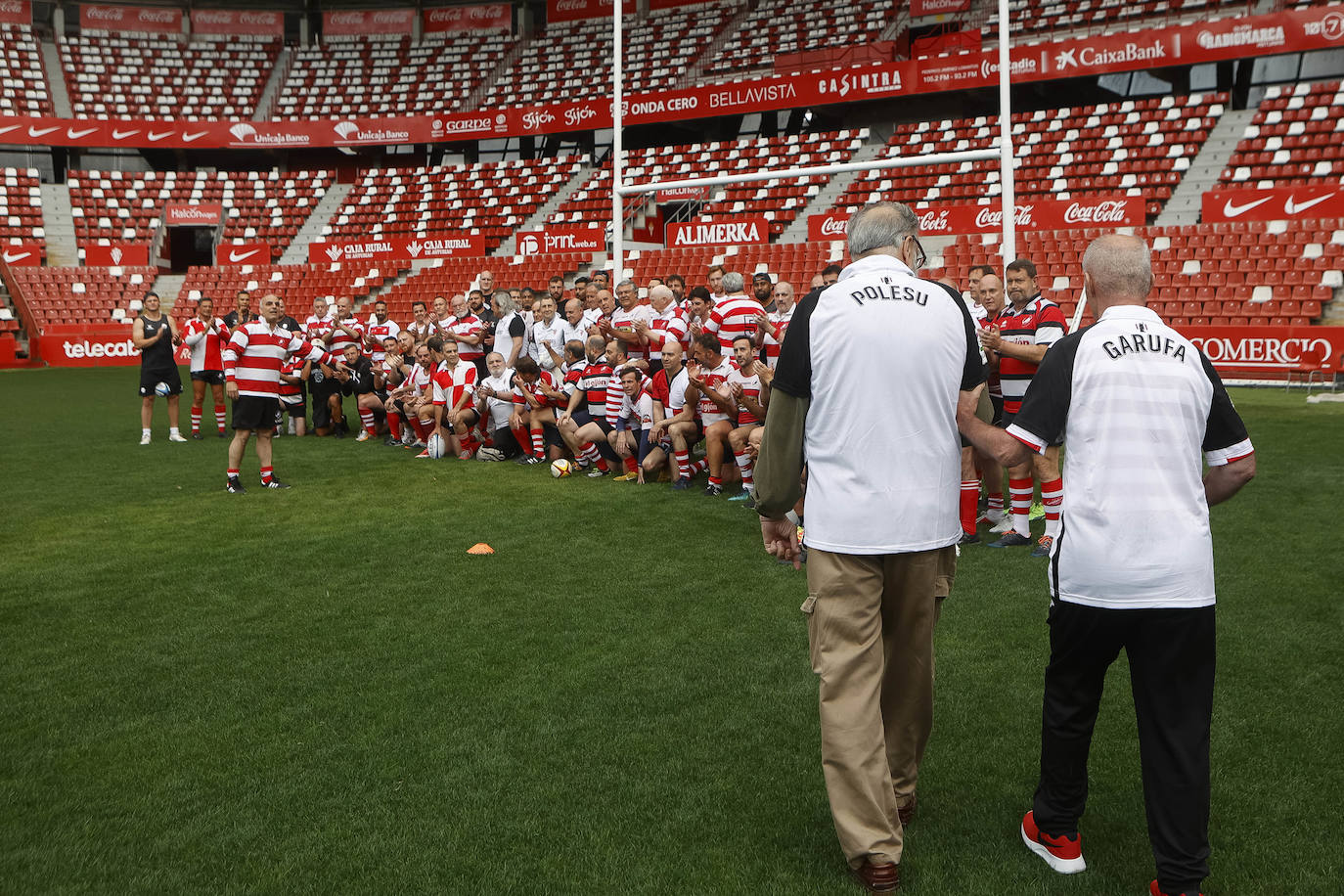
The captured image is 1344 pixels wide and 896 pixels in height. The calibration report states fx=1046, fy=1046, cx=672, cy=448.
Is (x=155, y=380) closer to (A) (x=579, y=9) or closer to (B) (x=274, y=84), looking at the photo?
(A) (x=579, y=9)

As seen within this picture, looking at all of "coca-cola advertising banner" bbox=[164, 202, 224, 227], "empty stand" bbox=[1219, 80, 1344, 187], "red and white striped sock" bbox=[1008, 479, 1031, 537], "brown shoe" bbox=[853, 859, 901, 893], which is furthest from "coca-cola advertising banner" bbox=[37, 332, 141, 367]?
"brown shoe" bbox=[853, 859, 901, 893]

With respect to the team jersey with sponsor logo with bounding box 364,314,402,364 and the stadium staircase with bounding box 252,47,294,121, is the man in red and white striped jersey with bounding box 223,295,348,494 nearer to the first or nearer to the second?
the team jersey with sponsor logo with bounding box 364,314,402,364

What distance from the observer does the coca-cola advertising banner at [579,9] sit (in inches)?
1404

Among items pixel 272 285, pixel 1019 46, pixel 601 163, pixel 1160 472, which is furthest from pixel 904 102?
pixel 1160 472

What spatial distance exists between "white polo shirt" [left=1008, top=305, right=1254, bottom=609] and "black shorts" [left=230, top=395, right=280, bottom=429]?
24.7 ft

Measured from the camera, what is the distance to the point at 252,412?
8.70m

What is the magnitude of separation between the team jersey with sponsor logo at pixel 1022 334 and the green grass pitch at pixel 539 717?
47.4 inches

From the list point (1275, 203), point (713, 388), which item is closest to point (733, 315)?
point (713, 388)

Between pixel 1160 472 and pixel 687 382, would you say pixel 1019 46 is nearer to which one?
pixel 687 382

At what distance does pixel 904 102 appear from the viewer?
2761 centimetres

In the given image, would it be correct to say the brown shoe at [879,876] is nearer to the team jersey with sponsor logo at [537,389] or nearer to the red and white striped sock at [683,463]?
the red and white striped sock at [683,463]

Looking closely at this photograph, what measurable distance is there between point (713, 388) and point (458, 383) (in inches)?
156

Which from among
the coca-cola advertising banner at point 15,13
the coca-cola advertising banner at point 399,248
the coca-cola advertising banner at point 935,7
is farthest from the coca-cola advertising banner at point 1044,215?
the coca-cola advertising banner at point 15,13

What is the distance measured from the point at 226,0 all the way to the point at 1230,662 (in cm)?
4152
